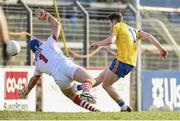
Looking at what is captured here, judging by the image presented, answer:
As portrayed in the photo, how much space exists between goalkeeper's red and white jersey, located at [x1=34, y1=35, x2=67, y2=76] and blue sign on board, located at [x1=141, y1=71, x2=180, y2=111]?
6.24 m

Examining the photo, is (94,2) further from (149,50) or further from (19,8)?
(19,8)

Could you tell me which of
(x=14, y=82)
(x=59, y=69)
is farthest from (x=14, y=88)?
(x=59, y=69)

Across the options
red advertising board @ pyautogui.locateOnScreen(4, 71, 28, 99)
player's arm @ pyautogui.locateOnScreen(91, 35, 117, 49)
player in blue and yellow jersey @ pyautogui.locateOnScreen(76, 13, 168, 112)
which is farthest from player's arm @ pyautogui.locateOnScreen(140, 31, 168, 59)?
red advertising board @ pyautogui.locateOnScreen(4, 71, 28, 99)

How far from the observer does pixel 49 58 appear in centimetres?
1404

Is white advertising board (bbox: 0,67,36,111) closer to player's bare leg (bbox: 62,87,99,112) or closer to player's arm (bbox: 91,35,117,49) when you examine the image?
player's arm (bbox: 91,35,117,49)

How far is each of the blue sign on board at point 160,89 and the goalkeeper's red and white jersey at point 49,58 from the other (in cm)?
624

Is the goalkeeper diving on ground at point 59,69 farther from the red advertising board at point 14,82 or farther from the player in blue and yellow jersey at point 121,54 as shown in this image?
the red advertising board at point 14,82

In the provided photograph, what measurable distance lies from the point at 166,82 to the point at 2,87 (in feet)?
16.1

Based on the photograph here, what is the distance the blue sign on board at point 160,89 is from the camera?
20.1m

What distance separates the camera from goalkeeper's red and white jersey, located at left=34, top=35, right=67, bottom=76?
14008 mm

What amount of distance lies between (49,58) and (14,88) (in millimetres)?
3771

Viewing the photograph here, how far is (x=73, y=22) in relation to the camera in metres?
19.7

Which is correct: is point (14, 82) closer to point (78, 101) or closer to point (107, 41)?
point (107, 41)

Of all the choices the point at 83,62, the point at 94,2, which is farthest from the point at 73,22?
the point at 94,2
